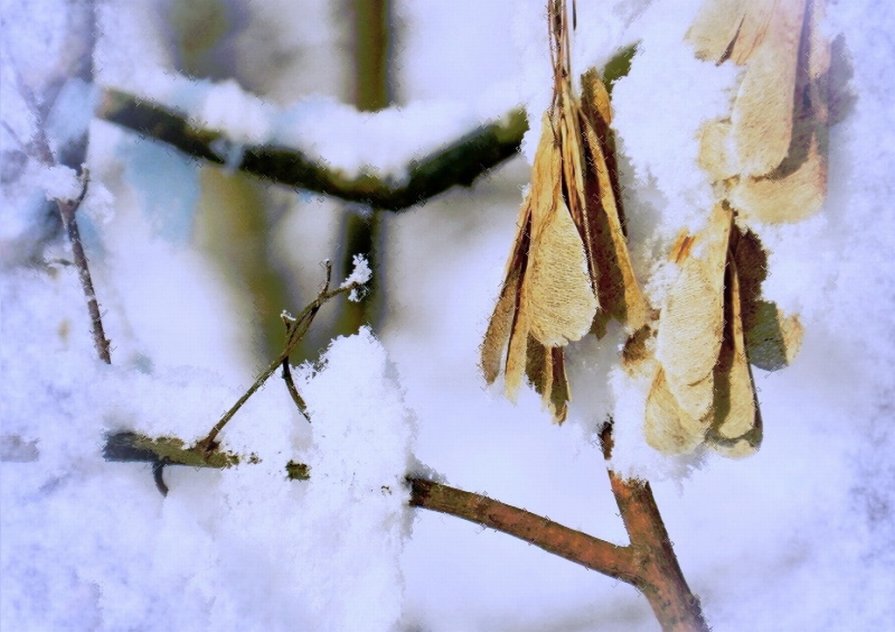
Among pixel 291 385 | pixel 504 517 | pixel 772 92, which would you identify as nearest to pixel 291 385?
pixel 291 385

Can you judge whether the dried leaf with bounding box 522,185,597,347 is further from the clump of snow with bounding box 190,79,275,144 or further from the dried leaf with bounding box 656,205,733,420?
the clump of snow with bounding box 190,79,275,144

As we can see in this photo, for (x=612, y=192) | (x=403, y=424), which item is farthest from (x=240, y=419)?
(x=612, y=192)

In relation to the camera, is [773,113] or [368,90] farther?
[368,90]

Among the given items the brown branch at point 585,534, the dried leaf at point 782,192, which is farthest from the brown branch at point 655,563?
the dried leaf at point 782,192

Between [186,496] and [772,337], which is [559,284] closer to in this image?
[772,337]

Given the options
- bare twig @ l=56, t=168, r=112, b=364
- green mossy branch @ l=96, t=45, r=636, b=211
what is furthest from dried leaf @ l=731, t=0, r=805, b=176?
bare twig @ l=56, t=168, r=112, b=364

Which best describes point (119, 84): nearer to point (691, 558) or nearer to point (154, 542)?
point (154, 542)

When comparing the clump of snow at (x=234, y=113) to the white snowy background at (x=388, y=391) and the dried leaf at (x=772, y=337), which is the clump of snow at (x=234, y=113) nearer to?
the white snowy background at (x=388, y=391)
